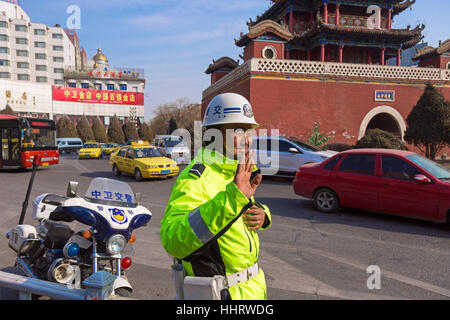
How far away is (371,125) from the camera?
27.6 metres

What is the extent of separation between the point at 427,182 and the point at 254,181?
20.6ft

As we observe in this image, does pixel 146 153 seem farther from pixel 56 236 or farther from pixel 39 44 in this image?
pixel 39 44

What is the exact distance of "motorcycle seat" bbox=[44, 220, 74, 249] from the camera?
340 cm

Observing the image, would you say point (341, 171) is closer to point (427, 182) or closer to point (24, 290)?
point (427, 182)

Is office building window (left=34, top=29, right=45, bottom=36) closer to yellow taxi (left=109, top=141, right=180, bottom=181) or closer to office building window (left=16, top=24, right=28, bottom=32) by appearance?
office building window (left=16, top=24, right=28, bottom=32)

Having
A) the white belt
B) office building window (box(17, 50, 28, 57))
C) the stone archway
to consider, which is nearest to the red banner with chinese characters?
office building window (box(17, 50, 28, 57))

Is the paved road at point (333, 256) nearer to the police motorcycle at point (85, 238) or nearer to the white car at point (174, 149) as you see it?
the police motorcycle at point (85, 238)

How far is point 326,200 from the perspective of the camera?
26.2 feet

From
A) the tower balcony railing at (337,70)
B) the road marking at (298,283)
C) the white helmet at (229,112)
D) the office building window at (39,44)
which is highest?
the office building window at (39,44)

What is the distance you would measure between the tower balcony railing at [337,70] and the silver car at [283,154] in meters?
9.87

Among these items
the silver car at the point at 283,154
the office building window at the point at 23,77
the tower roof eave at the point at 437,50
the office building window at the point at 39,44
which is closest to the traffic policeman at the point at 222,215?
the silver car at the point at 283,154

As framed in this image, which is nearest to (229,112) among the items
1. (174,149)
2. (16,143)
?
(16,143)

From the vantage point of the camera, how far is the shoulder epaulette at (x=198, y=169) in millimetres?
1732

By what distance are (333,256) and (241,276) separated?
12.6ft
